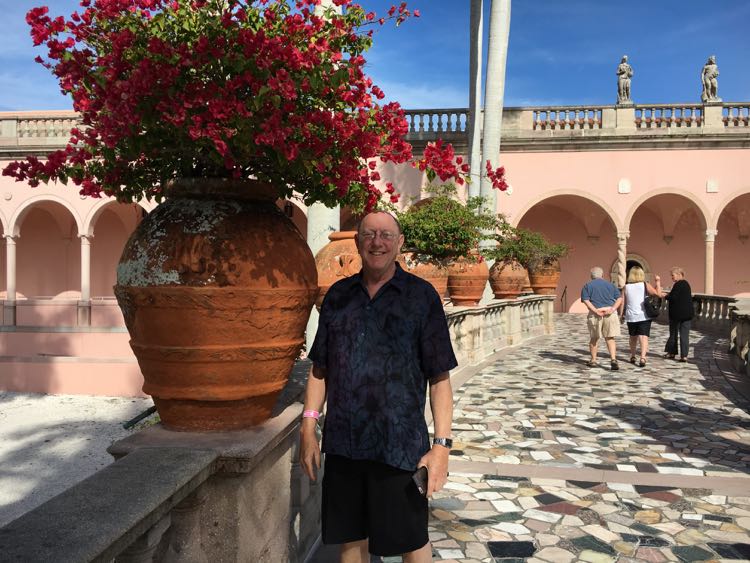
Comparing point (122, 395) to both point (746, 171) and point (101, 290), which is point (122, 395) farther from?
point (746, 171)

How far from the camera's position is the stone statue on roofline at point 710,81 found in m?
19.6

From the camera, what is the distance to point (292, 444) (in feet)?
8.72

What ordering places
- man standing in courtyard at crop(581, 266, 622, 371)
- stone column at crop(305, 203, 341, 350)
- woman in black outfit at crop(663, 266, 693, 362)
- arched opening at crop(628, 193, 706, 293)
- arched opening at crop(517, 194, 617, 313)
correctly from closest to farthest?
stone column at crop(305, 203, 341, 350), man standing in courtyard at crop(581, 266, 622, 371), woman in black outfit at crop(663, 266, 693, 362), arched opening at crop(628, 193, 706, 293), arched opening at crop(517, 194, 617, 313)

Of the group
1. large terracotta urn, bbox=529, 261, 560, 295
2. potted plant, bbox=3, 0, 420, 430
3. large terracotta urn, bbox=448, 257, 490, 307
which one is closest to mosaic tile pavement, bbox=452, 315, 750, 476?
large terracotta urn, bbox=448, 257, 490, 307

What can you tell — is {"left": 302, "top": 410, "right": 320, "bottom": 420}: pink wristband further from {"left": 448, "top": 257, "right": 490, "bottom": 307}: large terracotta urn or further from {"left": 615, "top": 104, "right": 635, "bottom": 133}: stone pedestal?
{"left": 615, "top": 104, "right": 635, "bottom": 133}: stone pedestal

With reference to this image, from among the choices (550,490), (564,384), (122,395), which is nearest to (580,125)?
(564,384)

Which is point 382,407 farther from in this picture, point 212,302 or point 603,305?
point 603,305

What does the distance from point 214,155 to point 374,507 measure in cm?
131

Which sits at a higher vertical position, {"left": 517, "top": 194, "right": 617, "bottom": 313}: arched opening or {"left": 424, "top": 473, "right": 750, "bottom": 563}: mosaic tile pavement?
{"left": 517, "top": 194, "right": 617, "bottom": 313}: arched opening

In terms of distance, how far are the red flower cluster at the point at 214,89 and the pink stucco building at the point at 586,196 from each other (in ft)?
45.8

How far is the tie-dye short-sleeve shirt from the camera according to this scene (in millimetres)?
2055

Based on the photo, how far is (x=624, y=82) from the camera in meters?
20.2

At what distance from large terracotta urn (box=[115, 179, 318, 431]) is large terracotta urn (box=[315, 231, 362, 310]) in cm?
237

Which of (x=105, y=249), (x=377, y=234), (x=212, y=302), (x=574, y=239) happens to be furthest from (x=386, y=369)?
(x=105, y=249)
